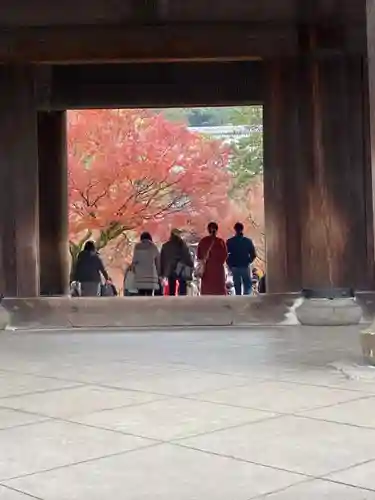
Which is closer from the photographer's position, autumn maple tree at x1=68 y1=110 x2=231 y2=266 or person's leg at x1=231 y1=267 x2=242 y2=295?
person's leg at x1=231 y1=267 x2=242 y2=295

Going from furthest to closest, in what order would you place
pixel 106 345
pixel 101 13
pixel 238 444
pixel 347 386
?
pixel 101 13
pixel 106 345
pixel 347 386
pixel 238 444

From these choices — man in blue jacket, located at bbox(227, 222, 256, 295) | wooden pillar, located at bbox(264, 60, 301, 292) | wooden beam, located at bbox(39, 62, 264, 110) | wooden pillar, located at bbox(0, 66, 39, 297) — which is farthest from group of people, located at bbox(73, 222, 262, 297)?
wooden beam, located at bbox(39, 62, 264, 110)

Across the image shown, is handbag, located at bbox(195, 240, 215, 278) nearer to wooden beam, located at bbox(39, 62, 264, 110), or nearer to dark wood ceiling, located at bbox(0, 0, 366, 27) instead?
wooden beam, located at bbox(39, 62, 264, 110)

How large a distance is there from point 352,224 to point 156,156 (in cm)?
1145

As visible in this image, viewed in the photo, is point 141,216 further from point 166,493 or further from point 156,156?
Result: point 166,493

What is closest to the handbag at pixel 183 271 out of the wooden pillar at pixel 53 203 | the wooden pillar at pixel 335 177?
the wooden pillar at pixel 335 177

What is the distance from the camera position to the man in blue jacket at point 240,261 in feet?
54.3

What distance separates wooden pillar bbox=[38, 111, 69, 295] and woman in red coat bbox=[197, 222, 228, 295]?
471cm

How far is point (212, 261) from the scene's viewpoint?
1627 centimetres

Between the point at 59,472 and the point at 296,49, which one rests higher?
the point at 296,49

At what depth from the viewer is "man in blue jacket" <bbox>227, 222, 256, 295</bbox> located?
1656cm

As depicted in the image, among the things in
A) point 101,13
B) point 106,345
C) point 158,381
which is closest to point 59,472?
point 158,381

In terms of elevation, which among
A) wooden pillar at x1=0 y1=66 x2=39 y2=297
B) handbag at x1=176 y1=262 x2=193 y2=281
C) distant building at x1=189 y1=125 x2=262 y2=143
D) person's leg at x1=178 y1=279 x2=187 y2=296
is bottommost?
Answer: person's leg at x1=178 y1=279 x2=187 y2=296

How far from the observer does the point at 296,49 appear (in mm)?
13727
